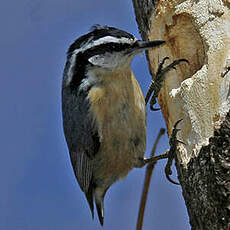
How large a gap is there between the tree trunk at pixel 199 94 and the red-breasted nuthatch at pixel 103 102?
16 centimetres

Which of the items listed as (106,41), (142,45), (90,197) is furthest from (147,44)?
(90,197)

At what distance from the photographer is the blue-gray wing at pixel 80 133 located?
8.54 feet

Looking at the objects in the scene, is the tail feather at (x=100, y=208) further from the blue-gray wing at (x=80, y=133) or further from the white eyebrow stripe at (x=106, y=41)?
the white eyebrow stripe at (x=106, y=41)

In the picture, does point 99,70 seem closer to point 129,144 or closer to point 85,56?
point 85,56

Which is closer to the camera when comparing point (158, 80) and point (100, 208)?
point (158, 80)

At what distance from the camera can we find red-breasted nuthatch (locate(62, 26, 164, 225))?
2.49 meters

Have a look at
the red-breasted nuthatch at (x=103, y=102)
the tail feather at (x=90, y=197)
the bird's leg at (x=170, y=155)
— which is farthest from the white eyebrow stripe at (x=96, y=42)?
the tail feather at (x=90, y=197)

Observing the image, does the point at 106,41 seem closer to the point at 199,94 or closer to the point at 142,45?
the point at 142,45

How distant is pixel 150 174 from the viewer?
8.76 feet

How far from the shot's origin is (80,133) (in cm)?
267

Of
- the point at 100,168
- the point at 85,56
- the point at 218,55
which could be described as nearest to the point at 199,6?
the point at 218,55

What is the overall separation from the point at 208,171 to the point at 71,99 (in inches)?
42.9

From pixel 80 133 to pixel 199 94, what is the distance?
2.88 ft

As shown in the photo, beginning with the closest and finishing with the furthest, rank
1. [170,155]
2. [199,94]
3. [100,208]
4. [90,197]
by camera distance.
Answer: [199,94]
[170,155]
[90,197]
[100,208]
